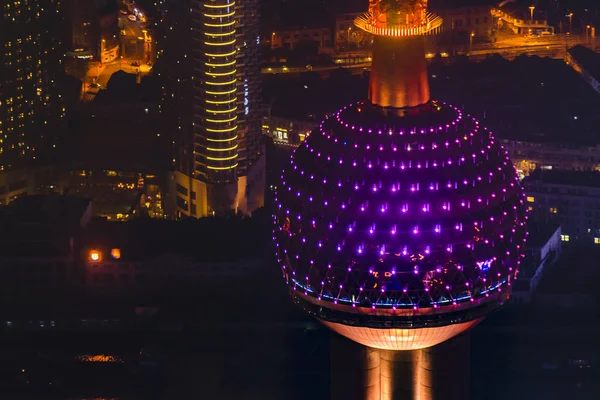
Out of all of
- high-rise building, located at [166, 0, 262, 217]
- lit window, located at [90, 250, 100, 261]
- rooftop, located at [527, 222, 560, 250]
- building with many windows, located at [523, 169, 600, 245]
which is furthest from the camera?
building with many windows, located at [523, 169, 600, 245]

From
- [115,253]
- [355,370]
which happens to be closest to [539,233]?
[115,253]

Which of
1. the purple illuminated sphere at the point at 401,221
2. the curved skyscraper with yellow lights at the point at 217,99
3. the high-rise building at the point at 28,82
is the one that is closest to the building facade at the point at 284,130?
the high-rise building at the point at 28,82

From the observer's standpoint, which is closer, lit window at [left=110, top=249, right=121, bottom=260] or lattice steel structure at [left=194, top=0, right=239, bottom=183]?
lit window at [left=110, top=249, right=121, bottom=260]

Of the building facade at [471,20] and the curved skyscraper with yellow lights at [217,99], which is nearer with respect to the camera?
the curved skyscraper with yellow lights at [217,99]

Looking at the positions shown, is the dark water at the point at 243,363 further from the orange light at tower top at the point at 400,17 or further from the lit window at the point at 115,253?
the orange light at tower top at the point at 400,17

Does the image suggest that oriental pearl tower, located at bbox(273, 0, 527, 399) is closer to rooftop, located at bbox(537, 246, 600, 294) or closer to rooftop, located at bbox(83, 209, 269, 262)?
rooftop, located at bbox(537, 246, 600, 294)

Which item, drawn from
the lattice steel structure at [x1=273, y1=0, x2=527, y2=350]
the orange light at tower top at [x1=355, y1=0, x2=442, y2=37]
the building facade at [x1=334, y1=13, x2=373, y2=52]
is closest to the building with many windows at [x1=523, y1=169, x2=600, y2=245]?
the building facade at [x1=334, y1=13, x2=373, y2=52]
